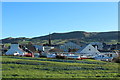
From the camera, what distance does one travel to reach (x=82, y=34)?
582ft

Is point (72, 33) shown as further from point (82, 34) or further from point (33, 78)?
point (33, 78)

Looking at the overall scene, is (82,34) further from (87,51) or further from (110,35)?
(87,51)

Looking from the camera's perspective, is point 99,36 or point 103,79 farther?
point 99,36

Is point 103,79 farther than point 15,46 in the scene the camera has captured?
No

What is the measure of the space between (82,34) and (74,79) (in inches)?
6508

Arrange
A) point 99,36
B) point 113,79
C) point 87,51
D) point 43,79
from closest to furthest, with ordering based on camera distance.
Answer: point 43,79 → point 113,79 → point 87,51 → point 99,36

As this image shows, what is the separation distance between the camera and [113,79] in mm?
13656

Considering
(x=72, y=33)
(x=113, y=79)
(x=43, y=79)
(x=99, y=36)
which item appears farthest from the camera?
(x=72, y=33)

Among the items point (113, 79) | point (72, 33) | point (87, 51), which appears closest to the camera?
point (113, 79)

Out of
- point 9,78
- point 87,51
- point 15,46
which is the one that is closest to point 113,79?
point 9,78

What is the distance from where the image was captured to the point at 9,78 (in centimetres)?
1287

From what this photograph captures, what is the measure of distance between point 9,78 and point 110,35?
162662 mm

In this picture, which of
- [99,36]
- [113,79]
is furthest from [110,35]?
[113,79]

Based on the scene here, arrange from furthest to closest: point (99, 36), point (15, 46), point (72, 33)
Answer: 1. point (72, 33)
2. point (99, 36)
3. point (15, 46)
